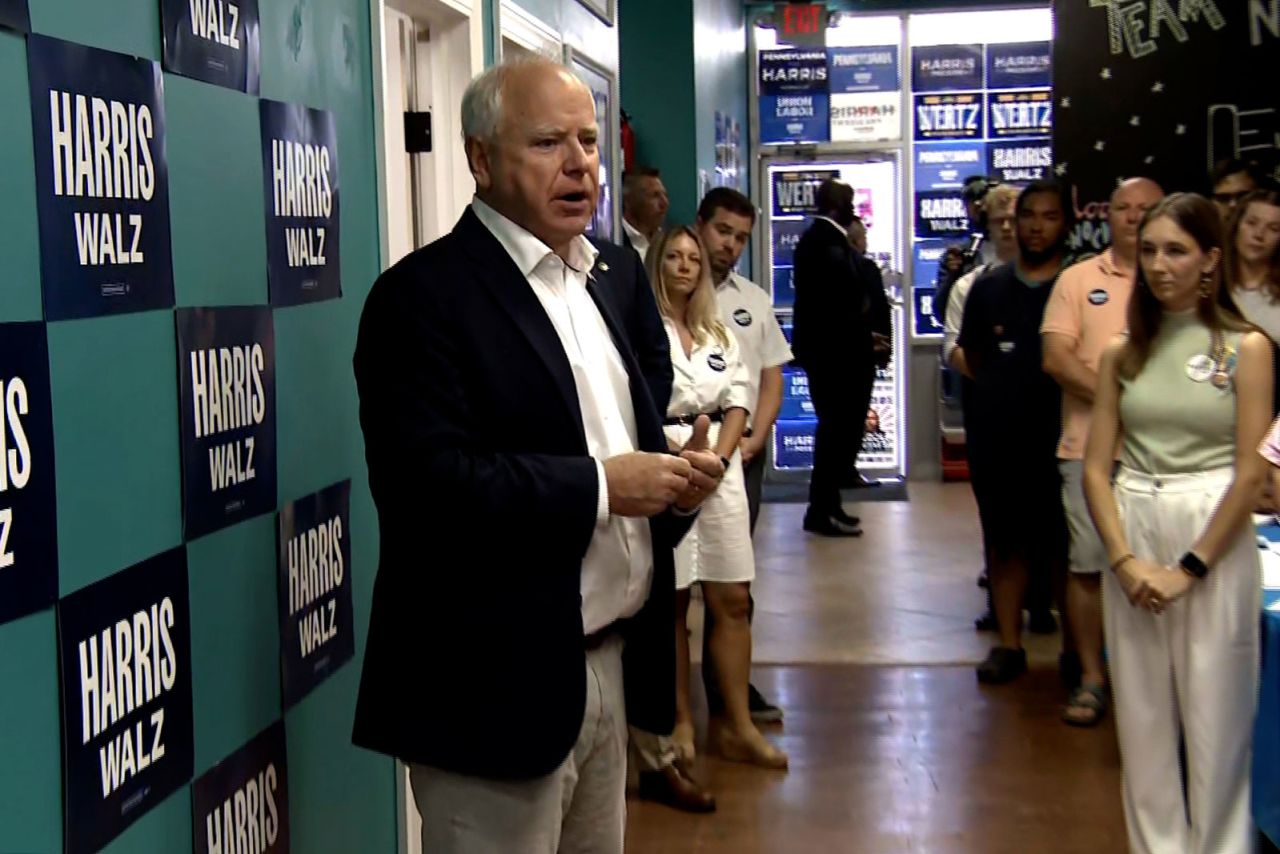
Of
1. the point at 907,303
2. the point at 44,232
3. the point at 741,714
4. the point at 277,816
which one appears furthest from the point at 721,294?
the point at 907,303

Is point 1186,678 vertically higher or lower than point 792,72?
lower

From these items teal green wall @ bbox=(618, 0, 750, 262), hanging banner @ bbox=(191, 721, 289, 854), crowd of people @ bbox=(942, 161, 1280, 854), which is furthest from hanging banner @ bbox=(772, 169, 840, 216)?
hanging banner @ bbox=(191, 721, 289, 854)

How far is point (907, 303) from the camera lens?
35.0 ft

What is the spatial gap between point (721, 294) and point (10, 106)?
344 centimetres

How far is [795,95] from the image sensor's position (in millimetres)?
10719

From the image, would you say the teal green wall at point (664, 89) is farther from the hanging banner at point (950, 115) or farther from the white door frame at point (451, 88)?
the white door frame at point (451, 88)

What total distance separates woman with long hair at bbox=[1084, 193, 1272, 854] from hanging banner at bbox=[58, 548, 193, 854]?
2106 millimetres

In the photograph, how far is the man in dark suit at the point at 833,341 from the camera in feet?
26.0

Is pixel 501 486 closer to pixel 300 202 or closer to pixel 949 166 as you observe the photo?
pixel 300 202

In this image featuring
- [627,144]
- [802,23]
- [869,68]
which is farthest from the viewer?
[869,68]

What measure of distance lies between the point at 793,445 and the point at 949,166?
2256 mm

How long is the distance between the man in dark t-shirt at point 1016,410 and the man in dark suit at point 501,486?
331 centimetres

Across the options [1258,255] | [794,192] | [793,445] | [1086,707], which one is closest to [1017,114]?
[794,192]

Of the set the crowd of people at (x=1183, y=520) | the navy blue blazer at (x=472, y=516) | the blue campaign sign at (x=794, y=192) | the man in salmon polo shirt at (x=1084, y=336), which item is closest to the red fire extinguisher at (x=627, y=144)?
the man in salmon polo shirt at (x=1084, y=336)
